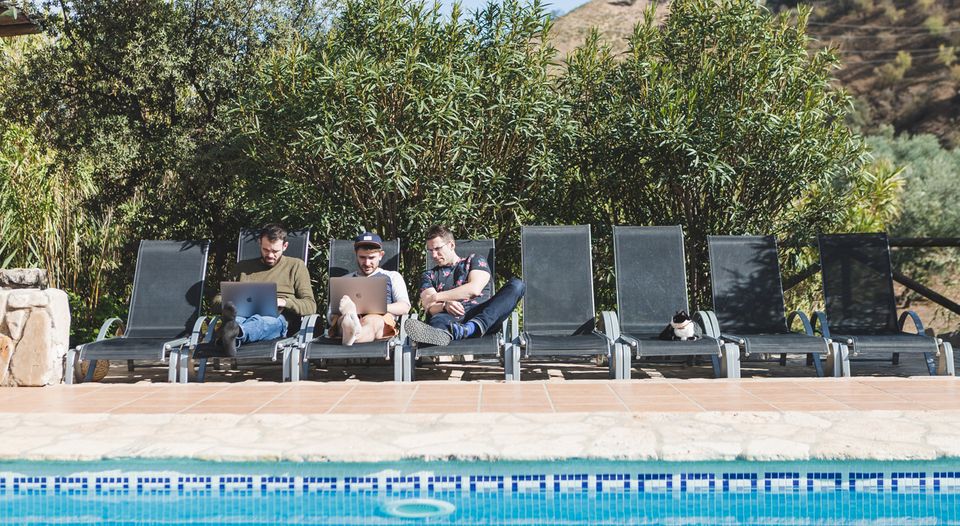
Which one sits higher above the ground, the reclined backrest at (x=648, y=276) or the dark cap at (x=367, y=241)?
the dark cap at (x=367, y=241)

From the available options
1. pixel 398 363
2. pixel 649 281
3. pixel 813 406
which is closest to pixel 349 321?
pixel 398 363

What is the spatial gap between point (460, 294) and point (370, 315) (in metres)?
0.71

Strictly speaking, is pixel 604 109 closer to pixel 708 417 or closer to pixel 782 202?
pixel 782 202

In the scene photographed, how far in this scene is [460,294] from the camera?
5.88m

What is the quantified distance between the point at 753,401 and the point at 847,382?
110 centimetres

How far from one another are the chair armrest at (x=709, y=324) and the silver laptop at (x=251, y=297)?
3031 mm

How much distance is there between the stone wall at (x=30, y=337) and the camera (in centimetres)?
534

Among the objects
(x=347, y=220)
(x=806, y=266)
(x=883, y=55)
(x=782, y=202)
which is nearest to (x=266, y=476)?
(x=347, y=220)

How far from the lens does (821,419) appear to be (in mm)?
3990

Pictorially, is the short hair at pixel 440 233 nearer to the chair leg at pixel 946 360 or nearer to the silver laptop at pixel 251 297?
the silver laptop at pixel 251 297

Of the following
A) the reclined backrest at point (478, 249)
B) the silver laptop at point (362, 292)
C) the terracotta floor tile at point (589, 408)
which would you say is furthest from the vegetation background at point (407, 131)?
the terracotta floor tile at point (589, 408)

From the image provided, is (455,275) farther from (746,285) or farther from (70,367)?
(70,367)

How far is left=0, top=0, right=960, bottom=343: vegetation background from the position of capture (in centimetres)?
635

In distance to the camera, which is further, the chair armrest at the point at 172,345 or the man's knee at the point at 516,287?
the man's knee at the point at 516,287
